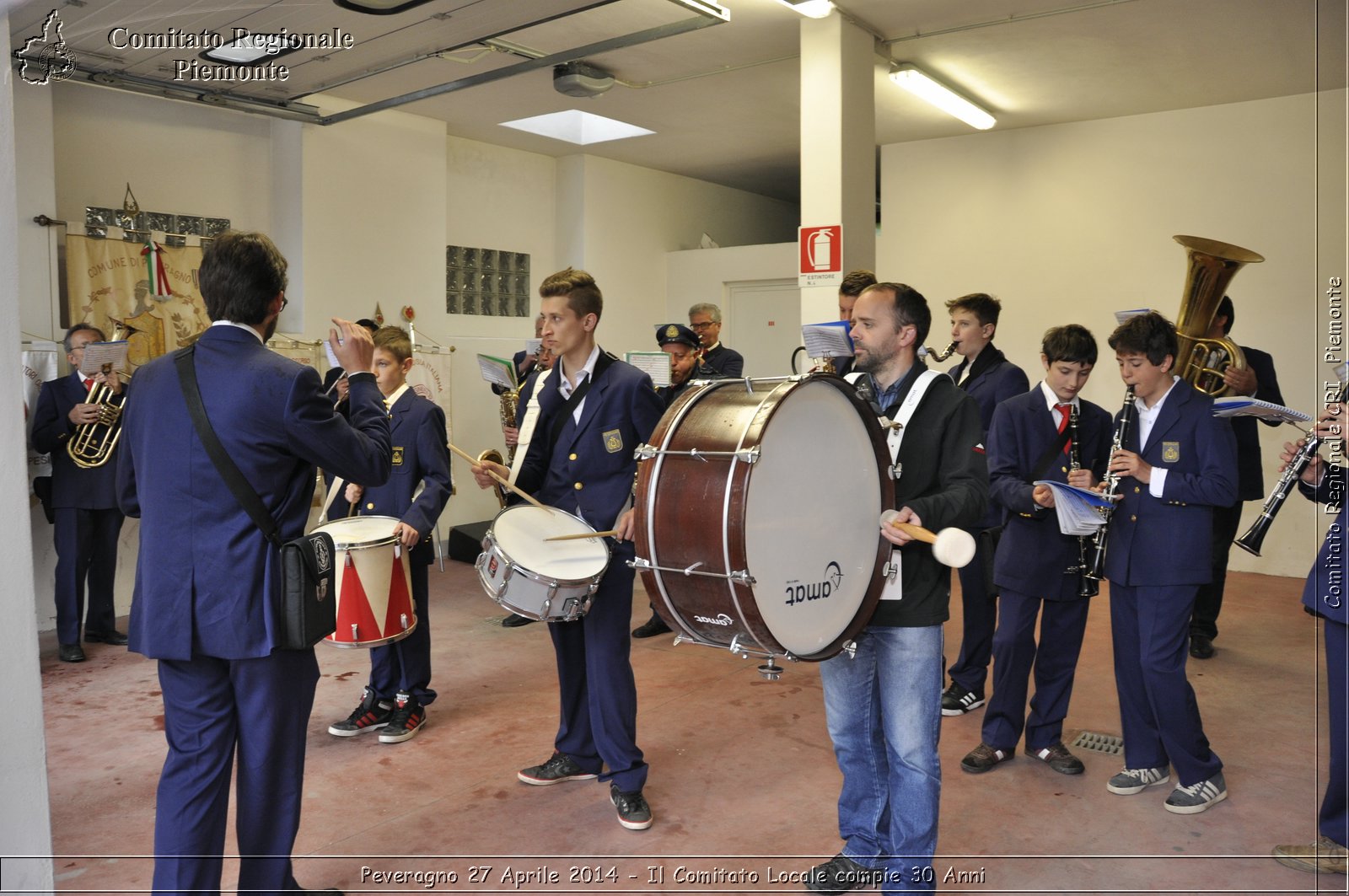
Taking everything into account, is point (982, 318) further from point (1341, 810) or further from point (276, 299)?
point (276, 299)

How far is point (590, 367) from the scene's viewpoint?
366cm

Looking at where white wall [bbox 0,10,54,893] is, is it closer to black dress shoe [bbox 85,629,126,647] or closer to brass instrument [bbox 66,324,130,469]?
brass instrument [bbox 66,324,130,469]

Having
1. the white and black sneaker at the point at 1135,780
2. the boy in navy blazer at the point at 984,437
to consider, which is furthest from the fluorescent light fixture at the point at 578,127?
the white and black sneaker at the point at 1135,780

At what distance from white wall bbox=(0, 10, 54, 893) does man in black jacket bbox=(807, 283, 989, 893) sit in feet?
6.67

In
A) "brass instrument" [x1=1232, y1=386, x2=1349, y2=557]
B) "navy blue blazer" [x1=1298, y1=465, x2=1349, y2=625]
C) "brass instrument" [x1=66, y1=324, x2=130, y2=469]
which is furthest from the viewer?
"brass instrument" [x1=66, y1=324, x2=130, y2=469]

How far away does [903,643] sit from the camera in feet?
9.00

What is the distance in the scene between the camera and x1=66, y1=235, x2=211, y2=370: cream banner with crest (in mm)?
6684

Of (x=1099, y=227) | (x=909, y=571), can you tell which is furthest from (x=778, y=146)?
(x=909, y=571)

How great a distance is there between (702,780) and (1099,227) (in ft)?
22.8

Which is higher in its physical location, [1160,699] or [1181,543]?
[1181,543]

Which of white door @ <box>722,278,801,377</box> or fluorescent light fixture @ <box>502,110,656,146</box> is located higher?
fluorescent light fixture @ <box>502,110,656,146</box>

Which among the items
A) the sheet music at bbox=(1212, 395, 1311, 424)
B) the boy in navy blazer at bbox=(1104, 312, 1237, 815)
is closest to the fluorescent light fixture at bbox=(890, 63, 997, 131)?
the boy in navy blazer at bbox=(1104, 312, 1237, 815)

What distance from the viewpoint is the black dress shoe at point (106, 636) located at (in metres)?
5.99

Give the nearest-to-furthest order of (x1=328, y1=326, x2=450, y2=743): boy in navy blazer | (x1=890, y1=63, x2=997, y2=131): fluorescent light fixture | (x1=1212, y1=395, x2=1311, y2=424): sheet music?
(x1=1212, y1=395, x2=1311, y2=424): sheet music, (x1=328, y1=326, x2=450, y2=743): boy in navy blazer, (x1=890, y1=63, x2=997, y2=131): fluorescent light fixture
